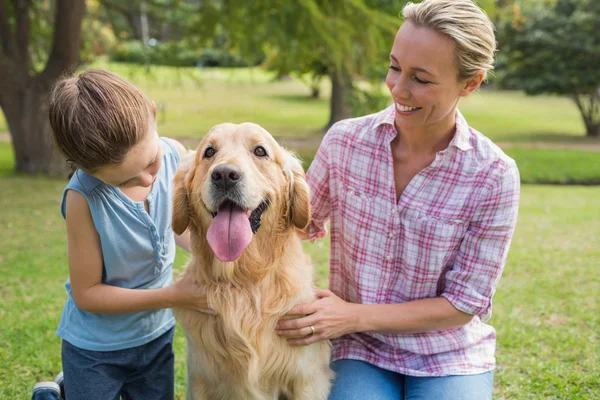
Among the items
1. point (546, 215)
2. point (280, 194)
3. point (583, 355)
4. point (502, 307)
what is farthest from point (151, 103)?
point (546, 215)

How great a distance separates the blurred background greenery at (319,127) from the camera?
4281 millimetres

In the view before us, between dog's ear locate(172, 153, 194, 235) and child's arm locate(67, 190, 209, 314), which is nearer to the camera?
child's arm locate(67, 190, 209, 314)

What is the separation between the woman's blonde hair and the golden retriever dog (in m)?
0.86

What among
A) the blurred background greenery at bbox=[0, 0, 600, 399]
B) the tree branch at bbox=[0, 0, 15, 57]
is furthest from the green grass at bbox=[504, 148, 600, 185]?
the tree branch at bbox=[0, 0, 15, 57]

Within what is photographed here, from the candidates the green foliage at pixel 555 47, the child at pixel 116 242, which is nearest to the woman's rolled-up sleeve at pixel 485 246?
the child at pixel 116 242

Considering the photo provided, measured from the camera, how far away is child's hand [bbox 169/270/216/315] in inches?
105

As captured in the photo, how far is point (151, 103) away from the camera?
2652mm

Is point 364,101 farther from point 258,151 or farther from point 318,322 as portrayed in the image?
point 318,322

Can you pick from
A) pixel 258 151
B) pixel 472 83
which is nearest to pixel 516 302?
pixel 472 83

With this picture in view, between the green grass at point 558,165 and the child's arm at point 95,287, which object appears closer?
the child's arm at point 95,287

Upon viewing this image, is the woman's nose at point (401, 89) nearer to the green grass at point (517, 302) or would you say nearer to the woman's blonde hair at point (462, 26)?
the woman's blonde hair at point (462, 26)

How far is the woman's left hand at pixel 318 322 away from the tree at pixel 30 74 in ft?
28.5

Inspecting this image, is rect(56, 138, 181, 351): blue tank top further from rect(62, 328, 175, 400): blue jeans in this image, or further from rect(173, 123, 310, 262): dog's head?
rect(173, 123, 310, 262): dog's head

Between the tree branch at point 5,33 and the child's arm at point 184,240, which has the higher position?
the tree branch at point 5,33
